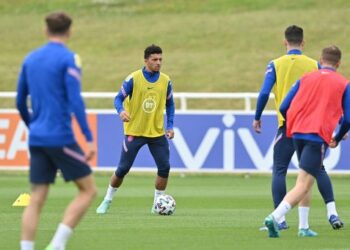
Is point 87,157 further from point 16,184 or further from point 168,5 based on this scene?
point 168,5

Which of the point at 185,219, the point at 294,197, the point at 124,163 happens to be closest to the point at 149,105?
the point at 124,163

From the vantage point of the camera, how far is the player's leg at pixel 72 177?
10578 millimetres

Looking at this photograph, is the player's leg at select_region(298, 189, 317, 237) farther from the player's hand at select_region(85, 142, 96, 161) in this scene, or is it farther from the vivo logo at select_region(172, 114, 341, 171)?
the vivo logo at select_region(172, 114, 341, 171)

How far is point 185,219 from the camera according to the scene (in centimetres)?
1531

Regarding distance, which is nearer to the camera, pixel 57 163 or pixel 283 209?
pixel 57 163

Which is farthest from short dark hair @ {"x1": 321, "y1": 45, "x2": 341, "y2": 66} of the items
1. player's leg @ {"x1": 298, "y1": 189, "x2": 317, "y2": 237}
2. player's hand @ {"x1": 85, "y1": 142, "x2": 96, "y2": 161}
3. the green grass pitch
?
player's hand @ {"x1": 85, "y1": 142, "x2": 96, "y2": 161}

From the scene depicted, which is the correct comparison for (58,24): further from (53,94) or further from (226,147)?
(226,147)

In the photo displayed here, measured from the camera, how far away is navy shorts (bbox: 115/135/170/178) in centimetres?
1612

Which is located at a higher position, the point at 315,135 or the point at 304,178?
the point at 315,135

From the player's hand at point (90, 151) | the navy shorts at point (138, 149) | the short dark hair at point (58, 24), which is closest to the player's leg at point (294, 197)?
the player's hand at point (90, 151)

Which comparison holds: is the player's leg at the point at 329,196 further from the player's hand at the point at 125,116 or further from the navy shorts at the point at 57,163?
the navy shorts at the point at 57,163

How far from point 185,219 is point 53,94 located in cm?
511

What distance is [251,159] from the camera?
23.4 m

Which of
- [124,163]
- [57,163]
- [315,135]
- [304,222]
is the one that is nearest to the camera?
[57,163]
